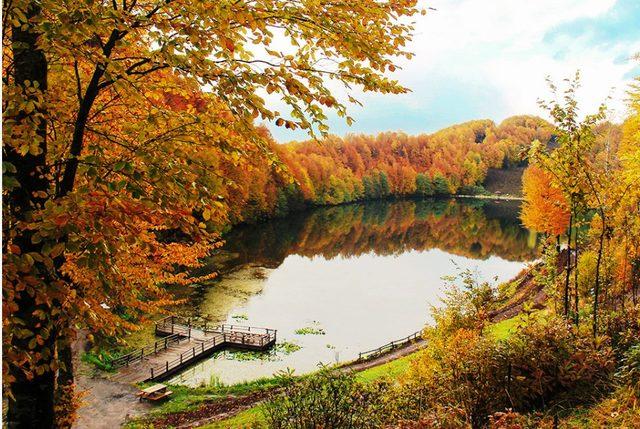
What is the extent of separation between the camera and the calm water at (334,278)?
23797mm

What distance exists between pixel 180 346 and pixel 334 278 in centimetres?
1726

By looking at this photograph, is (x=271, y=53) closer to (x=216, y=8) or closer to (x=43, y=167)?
(x=216, y=8)

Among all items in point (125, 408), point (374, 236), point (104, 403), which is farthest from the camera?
point (374, 236)

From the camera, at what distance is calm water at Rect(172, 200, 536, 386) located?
2380 cm

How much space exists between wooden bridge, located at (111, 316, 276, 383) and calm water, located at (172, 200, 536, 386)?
0.60 metres

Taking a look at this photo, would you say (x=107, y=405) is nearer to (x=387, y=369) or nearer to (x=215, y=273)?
(x=215, y=273)

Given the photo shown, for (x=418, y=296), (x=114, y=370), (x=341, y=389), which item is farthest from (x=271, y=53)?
(x=418, y=296)

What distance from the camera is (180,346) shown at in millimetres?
22594

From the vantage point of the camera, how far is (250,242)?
48969mm

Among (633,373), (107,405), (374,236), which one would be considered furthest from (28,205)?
(374,236)

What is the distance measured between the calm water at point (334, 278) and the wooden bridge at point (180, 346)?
602mm

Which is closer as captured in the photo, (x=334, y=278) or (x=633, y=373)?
(x=633, y=373)

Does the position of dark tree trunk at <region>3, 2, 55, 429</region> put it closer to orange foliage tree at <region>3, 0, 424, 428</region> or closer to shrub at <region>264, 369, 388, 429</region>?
orange foliage tree at <region>3, 0, 424, 428</region>

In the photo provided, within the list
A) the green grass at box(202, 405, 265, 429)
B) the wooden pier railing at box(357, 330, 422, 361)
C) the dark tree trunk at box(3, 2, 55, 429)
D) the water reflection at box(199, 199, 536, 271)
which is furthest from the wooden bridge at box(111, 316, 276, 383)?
the dark tree trunk at box(3, 2, 55, 429)
